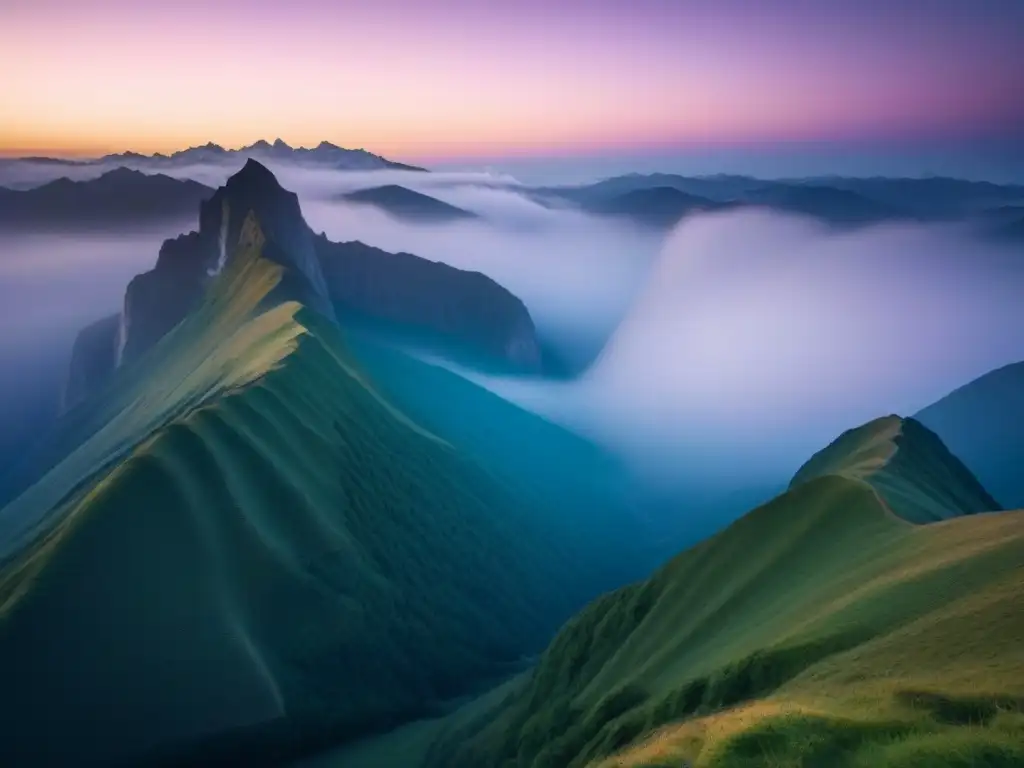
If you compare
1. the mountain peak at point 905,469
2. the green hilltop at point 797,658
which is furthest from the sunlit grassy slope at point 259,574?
the mountain peak at point 905,469

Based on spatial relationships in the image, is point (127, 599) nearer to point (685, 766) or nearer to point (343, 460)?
point (343, 460)

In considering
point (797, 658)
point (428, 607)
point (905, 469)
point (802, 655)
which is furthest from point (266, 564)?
point (905, 469)

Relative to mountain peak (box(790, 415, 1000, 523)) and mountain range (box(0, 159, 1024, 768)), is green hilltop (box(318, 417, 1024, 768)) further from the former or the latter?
mountain peak (box(790, 415, 1000, 523))

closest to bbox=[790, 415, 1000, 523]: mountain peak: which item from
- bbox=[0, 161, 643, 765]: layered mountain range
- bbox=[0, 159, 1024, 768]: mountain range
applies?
bbox=[0, 159, 1024, 768]: mountain range

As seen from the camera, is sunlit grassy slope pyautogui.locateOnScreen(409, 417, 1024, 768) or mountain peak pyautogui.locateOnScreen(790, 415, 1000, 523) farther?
mountain peak pyautogui.locateOnScreen(790, 415, 1000, 523)

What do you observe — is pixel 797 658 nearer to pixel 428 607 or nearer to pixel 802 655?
pixel 802 655
